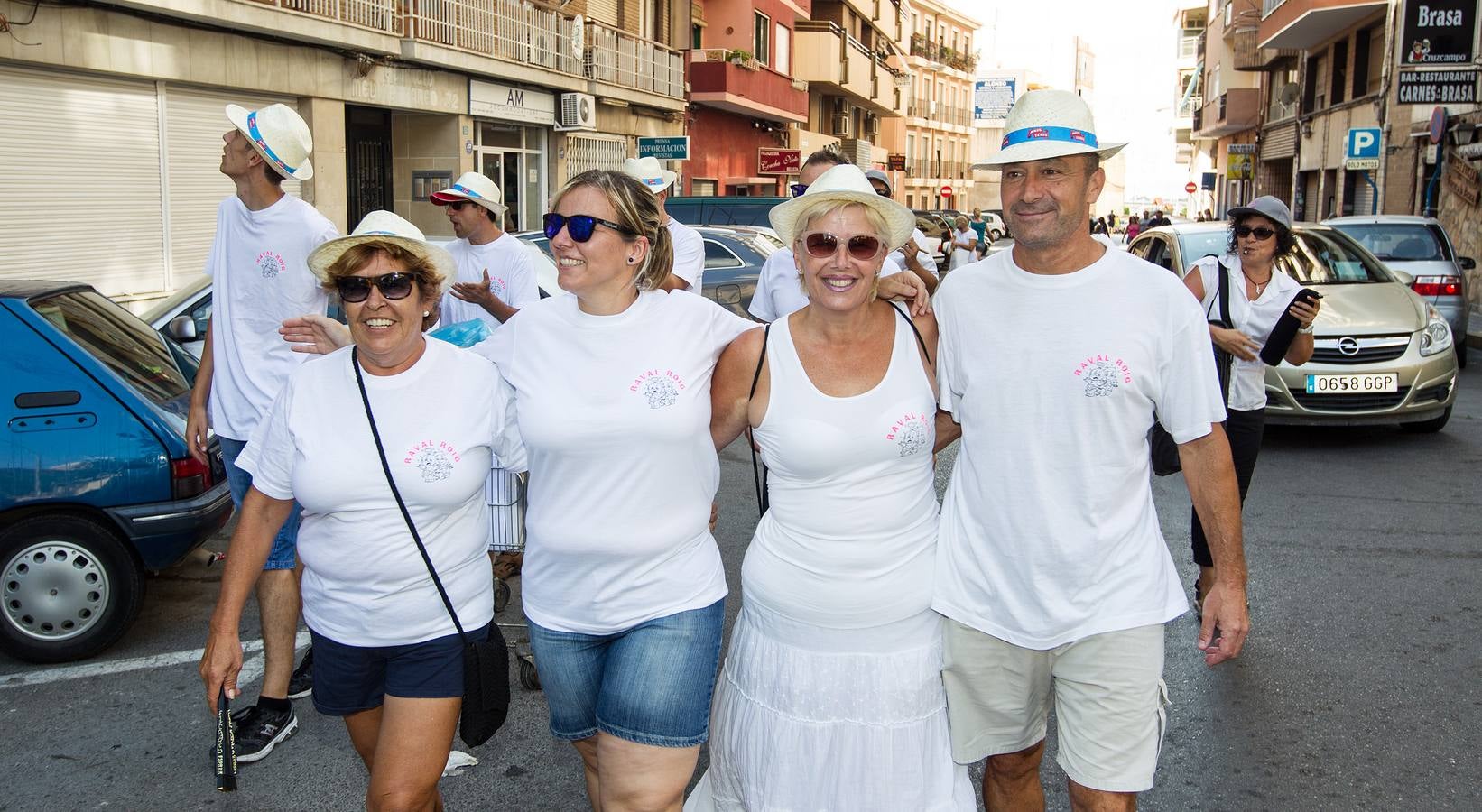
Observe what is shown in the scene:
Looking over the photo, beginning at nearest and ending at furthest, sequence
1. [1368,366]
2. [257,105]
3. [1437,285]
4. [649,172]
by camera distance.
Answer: [649,172] < [1368,366] < [1437,285] < [257,105]

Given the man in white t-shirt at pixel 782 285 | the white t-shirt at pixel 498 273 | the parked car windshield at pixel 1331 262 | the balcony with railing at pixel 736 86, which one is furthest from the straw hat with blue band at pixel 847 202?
the balcony with railing at pixel 736 86

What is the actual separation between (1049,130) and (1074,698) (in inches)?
53.3

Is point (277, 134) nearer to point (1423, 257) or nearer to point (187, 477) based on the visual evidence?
point (187, 477)

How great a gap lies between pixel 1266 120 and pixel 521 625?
41622 millimetres

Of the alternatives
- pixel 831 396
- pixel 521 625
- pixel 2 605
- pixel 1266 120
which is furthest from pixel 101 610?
pixel 1266 120

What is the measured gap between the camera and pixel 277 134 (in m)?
4.21

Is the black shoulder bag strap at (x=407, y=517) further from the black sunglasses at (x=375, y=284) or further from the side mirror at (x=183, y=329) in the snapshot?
the side mirror at (x=183, y=329)

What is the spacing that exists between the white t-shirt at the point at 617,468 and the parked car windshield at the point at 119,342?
3006 millimetres

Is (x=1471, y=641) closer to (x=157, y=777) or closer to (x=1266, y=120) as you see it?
(x=157, y=777)

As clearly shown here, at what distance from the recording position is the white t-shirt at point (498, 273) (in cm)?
590

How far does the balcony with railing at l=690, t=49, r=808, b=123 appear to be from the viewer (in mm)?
31797

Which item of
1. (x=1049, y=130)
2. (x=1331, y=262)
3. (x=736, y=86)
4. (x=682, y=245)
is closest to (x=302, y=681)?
(x=682, y=245)

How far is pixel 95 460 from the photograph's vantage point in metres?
4.89

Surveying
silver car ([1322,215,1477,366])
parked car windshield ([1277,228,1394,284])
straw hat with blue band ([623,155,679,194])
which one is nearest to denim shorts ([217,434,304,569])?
straw hat with blue band ([623,155,679,194])
